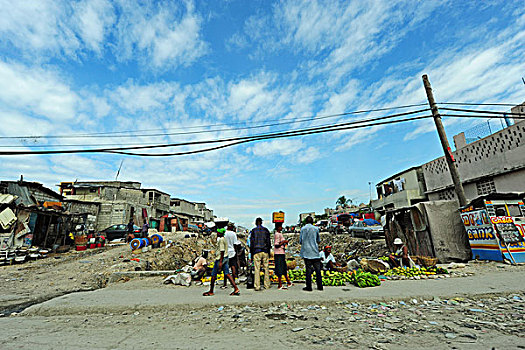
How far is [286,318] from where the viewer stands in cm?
469

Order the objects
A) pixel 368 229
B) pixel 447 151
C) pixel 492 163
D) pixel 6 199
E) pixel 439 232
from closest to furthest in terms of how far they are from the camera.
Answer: pixel 439 232 → pixel 447 151 → pixel 6 199 → pixel 492 163 → pixel 368 229

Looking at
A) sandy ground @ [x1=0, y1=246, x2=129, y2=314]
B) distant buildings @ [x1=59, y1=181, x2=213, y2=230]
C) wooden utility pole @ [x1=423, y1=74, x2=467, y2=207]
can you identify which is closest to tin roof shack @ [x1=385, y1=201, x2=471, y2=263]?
wooden utility pole @ [x1=423, y1=74, x2=467, y2=207]

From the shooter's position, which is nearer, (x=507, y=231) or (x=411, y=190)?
(x=507, y=231)

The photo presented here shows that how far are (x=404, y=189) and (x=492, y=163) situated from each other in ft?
39.8

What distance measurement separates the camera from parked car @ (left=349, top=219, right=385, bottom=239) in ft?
67.5

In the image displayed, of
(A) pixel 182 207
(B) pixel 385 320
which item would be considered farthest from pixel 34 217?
(A) pixel 182 207

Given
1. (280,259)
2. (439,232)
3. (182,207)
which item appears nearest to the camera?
(280,259)

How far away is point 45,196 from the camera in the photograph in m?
21.2

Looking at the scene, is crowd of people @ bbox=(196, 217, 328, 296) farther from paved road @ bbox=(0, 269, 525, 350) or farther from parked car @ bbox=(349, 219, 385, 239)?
parked car @ bbox=(349, 219, 385, 239)

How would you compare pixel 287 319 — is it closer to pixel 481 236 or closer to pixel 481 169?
pixel 481 236

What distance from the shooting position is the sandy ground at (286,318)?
12.1 feet

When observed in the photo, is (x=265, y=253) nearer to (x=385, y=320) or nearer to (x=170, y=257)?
(x=385, y=320)

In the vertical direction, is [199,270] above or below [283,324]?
above

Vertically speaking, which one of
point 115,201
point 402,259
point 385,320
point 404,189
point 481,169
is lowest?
point 385,320
